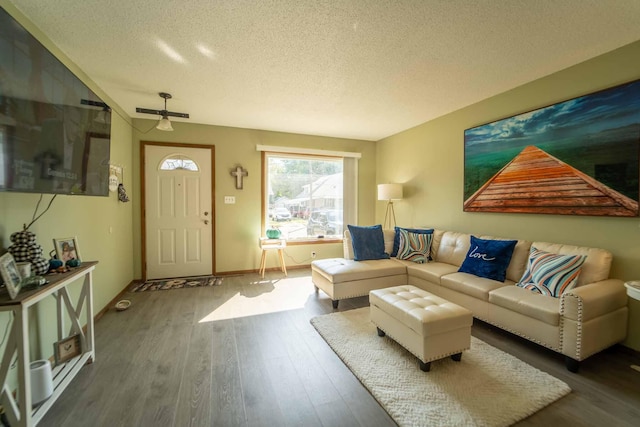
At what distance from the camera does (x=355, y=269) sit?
3.15 metres

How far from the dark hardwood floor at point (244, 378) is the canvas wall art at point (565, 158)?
4.23ft

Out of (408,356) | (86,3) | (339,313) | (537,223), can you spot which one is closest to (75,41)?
(86,3)

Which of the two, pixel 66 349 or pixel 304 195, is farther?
pixel 304 195

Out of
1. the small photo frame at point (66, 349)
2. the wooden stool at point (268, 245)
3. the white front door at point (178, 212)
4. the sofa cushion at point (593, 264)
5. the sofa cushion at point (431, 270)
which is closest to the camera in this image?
the small photo frame at point (66, 349)

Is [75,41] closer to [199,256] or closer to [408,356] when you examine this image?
[199,256]

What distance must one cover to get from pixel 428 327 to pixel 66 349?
8.60 ft

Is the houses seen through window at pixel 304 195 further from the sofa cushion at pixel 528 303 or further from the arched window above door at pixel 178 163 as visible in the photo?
the sofa cushion at pixel 528 303

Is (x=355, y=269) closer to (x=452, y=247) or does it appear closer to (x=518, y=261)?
(x=452, y=247)

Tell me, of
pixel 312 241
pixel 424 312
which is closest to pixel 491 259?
pixel 424 312

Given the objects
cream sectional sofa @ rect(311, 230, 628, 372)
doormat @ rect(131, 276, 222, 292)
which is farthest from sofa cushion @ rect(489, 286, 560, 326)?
doormat @ rect(131, 276, 222, 292)

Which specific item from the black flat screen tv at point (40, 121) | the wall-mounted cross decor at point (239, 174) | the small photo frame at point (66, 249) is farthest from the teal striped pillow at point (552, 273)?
the wall-mounted cross decor at point (239, 174)

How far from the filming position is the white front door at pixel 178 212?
13.3 feet

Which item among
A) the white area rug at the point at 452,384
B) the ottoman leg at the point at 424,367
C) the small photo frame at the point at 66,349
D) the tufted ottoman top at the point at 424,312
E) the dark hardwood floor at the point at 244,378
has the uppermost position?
the tufted ottoman top at the point at 424,312

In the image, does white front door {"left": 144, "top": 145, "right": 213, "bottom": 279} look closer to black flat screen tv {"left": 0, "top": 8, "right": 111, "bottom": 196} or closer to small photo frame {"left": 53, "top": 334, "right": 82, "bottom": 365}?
black flat screen tv {"left": 0, "top": 8, "right": 111, "bottom": 196}
